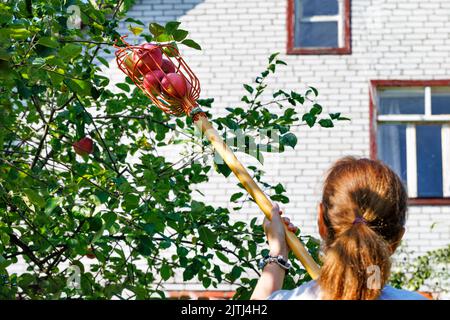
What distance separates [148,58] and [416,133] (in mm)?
7895

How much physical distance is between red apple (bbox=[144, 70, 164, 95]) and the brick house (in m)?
7.38

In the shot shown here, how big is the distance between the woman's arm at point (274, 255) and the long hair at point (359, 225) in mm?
158

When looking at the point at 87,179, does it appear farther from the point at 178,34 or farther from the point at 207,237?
the point at 178,34

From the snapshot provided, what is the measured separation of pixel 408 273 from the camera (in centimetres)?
1012

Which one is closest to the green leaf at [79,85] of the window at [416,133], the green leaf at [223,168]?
the green leaf at [223,168]

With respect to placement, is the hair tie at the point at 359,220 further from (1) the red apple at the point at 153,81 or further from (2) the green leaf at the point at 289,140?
(2) the green leaf at the point at 289,140

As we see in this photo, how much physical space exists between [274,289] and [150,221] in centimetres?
207

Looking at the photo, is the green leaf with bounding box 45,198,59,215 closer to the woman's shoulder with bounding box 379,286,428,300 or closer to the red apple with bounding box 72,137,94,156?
the red apple with bounding box 72,137,94,156

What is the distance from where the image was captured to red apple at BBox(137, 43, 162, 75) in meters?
3.15

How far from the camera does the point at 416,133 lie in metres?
10.7

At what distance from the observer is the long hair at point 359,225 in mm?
2234

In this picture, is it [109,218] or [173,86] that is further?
[109,218]

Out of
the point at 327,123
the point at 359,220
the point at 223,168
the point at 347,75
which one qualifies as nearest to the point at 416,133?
the point at 347,75
